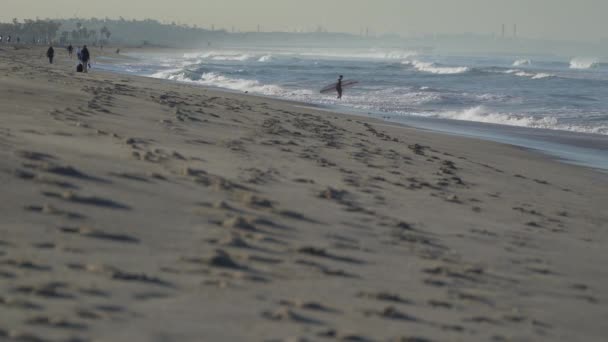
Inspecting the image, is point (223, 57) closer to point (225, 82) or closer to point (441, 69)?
point (441, 69)

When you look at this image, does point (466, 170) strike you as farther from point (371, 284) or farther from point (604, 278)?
point (371, 284)

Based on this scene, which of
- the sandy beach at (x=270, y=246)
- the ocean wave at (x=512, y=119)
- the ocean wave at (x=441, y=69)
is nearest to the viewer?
the sandy beach at (x=270, y=246)

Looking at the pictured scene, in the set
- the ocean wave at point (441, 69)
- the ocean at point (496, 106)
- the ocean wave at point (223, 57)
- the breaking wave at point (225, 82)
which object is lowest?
the ocean wave at point (223, 57)

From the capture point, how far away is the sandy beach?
439 centimetres

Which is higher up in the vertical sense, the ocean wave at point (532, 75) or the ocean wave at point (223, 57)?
the ocean wave at point (532, 75)

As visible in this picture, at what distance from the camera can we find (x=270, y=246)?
591 centimetres

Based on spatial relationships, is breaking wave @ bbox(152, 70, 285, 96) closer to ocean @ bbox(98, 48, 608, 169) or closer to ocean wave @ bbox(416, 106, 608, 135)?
ocean @ bbox(98, 48, 608, 169)

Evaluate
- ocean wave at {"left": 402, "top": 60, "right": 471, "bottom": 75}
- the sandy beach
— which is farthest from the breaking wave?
the sandy beach

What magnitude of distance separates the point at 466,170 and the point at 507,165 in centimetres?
205

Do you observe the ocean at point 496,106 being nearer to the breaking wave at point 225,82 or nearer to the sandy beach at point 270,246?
the breaking wave at point 225,82

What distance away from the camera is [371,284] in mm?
5336

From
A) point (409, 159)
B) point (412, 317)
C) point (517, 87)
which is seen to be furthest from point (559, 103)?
point (412, 317)

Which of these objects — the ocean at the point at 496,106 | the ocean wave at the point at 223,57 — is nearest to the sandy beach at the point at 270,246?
the ocean at the point at 496,106

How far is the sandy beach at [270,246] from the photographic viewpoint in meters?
4.39
